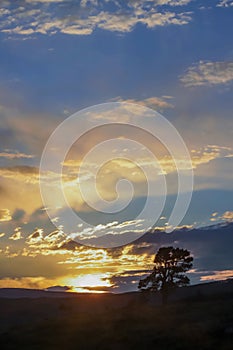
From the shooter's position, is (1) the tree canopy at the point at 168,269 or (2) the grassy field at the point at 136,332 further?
(1) the tree canopy at the point at 168,269

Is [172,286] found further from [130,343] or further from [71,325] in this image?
[130,343]

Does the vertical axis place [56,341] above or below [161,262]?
below

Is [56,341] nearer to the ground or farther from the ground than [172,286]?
nearer to the ground

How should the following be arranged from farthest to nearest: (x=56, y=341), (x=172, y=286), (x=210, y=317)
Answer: (x=172, y=286), (x=210, y=317), (x=56, y=341)

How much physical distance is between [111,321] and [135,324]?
4722 mm

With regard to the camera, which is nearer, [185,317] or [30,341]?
[30,341]

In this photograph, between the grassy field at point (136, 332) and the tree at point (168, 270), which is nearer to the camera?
the grassy field at point (136, 332)

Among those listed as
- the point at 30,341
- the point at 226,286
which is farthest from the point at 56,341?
the point at 226,286

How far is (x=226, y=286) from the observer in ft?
520

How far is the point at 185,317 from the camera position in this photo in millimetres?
64938

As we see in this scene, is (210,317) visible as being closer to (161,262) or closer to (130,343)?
(130,343)

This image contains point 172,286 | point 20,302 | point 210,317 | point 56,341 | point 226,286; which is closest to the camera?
point 56,341

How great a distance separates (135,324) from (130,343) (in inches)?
382

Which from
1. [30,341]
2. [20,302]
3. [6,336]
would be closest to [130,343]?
→ [30,341]
